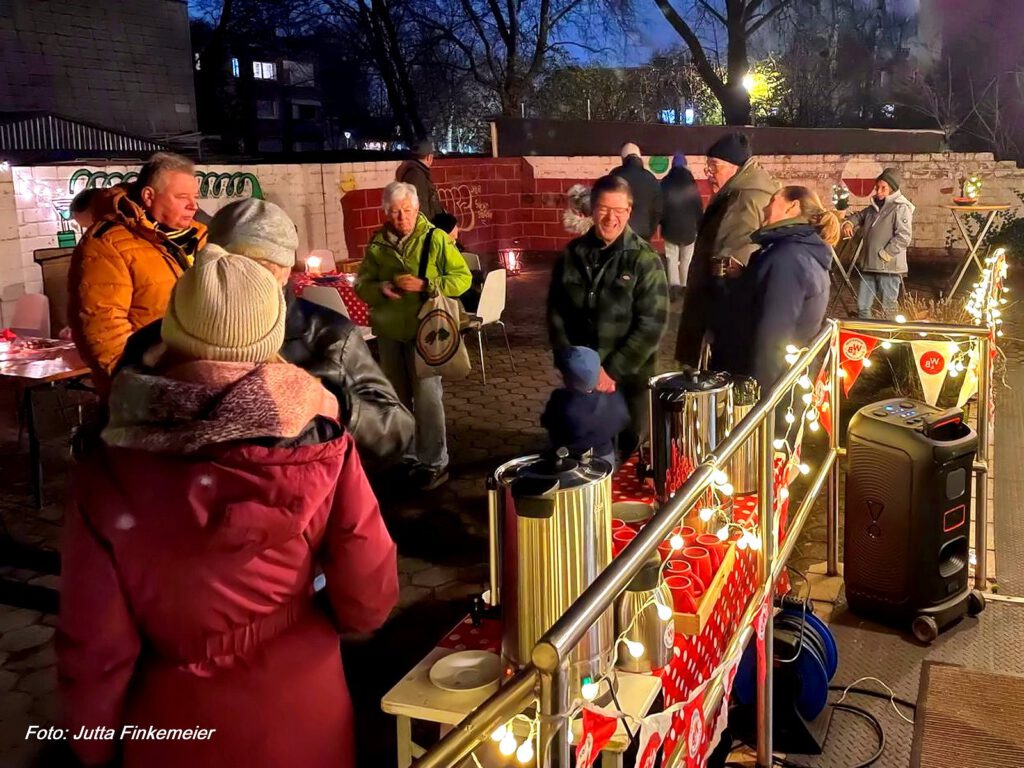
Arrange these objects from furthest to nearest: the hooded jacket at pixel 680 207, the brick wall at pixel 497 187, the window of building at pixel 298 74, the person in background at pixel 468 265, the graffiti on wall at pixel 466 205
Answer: the window of building at pixel 298 74 → the graffiti on wall at pixel 466 205 → the brick wall at pixel 497 187 → the hooded jacket at pixel 680 207 → the person in background at pixel 468 265

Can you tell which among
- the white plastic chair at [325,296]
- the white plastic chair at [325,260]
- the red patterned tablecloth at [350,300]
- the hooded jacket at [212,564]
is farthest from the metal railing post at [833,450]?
the white plastic chair at [325,260]

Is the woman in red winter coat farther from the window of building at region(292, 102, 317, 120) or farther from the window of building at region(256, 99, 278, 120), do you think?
the window of building at region(292, 102, 317, 120)

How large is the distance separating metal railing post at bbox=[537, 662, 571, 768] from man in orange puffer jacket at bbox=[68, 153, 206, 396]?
9.83ft

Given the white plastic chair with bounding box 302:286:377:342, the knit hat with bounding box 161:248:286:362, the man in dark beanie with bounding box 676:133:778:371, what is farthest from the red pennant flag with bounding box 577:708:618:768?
the white plastic chair with bounding box 302:286:377:342

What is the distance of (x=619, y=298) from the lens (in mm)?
4250

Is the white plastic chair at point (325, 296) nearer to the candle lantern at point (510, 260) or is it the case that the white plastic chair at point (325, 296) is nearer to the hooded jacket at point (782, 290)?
the hooded jacket at point (782, 290)

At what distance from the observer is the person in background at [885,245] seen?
9.04 meters

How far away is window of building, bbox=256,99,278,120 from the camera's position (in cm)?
4272

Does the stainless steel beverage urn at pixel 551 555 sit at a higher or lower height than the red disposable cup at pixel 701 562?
higher

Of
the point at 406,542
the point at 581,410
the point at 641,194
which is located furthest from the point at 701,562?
the point at 641,194

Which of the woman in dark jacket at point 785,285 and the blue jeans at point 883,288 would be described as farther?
the blue jeans at point 883,288

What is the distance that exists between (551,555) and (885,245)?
26.3 ft

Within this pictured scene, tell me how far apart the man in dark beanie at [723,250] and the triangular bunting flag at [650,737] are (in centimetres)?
260

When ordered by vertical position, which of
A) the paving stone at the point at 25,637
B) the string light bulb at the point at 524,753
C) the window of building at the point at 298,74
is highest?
the window of building at the point at 298,74
